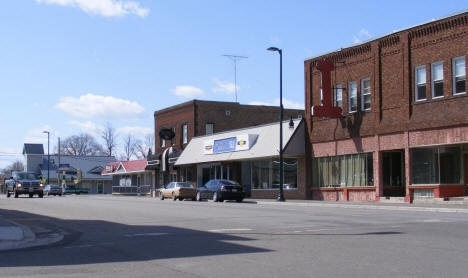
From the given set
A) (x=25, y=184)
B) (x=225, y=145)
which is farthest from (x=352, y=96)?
(x=25, y=184)

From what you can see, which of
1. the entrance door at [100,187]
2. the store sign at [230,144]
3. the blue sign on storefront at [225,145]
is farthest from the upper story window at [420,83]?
the entrance door at [100,187]

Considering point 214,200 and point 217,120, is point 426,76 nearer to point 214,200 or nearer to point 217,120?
point 214,200

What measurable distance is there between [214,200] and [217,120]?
17.6 m

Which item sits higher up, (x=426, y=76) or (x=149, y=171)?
(x=426, y=76)

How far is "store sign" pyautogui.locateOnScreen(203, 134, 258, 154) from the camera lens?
140 ft

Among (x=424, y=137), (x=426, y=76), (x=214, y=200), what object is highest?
(x=426, y=76)

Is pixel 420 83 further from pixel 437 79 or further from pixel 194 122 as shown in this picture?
pixel 194 122

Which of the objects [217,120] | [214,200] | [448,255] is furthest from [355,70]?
[448,255]

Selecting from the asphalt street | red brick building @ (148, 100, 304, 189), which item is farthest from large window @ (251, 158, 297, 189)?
the asphalt street

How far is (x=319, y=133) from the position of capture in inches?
1480

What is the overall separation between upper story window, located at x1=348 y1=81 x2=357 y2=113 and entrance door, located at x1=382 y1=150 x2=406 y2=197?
347 centimetres

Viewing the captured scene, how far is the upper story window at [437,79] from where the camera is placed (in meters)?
29.8

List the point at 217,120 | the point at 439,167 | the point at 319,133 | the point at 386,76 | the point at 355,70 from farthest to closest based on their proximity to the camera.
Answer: the point at 217,120, the point at 319,133, the point at 355,70, the point at 386,76, the point at 439,167

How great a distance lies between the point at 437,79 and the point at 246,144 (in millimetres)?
16238
